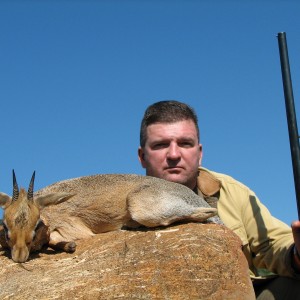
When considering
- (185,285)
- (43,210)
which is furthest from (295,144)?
(43,210)

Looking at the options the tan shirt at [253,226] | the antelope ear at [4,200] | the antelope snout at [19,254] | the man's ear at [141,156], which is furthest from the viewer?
the man's ear at [141,156]

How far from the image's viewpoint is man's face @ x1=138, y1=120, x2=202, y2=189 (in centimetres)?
834

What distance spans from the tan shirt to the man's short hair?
3.92 feet

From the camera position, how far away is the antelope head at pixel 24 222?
6613 millimetres

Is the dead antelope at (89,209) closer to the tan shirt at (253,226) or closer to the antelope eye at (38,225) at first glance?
the antelope eye at (38,225)

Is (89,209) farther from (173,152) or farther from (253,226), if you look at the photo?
(253,226)

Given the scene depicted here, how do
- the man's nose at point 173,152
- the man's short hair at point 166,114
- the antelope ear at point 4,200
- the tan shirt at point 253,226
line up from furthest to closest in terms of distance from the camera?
the man's short hair at point 166,114
the man's nose at point 173,152
the tan shirt at point 253,226
the antelope ear at point 4,200

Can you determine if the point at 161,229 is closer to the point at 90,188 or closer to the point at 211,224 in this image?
the point at 211,224

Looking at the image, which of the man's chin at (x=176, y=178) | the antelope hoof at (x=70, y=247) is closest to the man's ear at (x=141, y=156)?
the man's chin at (x=176, y=178)

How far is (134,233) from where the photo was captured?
723 centimetres

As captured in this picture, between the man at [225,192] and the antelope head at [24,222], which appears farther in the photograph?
the man at [225,192]

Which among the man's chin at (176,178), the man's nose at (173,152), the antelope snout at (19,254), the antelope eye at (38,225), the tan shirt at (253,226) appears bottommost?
the tan shirt at (253,226)

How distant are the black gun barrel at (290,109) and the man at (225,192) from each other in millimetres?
963

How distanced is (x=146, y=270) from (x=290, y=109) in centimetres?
308
